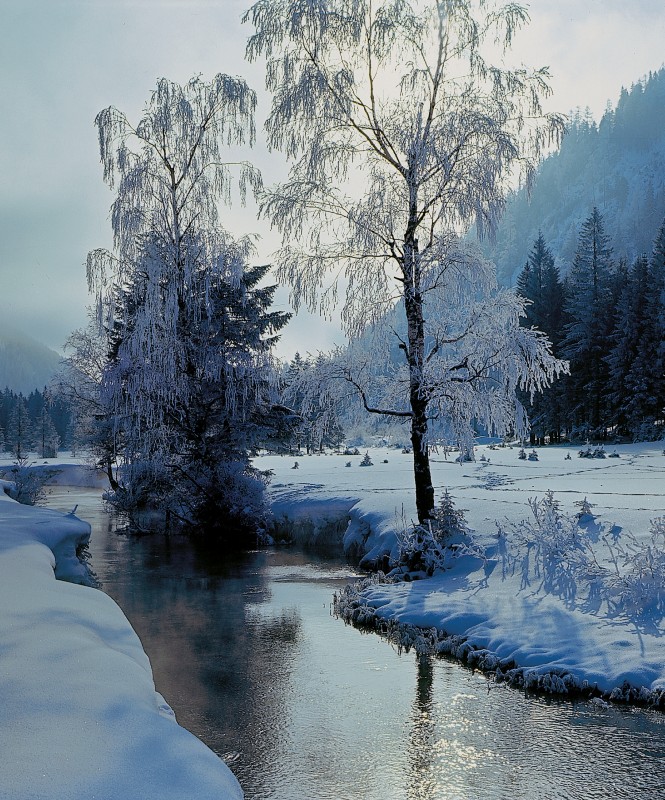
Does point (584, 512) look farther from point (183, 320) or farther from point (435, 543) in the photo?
point (183, 320)

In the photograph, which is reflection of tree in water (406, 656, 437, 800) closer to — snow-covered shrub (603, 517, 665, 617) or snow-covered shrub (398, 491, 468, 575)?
snow-covered shrub (603, 517, 665, 617)

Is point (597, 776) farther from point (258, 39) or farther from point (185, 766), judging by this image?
point (258, 39)

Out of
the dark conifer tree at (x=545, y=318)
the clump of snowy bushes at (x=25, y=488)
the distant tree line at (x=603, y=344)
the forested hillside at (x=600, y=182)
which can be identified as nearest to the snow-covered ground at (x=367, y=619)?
the clump of snowy bushes at (x=25, y=488)

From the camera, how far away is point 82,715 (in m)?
3.51

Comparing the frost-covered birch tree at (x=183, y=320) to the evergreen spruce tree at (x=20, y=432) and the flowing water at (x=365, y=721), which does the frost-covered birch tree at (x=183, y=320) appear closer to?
the flowing water at (x=365, y=721)

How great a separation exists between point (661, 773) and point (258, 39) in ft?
41.6

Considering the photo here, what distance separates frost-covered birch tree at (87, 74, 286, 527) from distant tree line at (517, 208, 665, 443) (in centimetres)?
2516

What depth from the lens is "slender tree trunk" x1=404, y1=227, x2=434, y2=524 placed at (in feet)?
39.9

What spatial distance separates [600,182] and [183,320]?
6914 inches

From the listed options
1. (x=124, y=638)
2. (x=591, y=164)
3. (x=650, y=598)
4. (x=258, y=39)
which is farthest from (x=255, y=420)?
(x=591, y=164)

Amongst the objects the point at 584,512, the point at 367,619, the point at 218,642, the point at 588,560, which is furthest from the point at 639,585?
the point at 218,642

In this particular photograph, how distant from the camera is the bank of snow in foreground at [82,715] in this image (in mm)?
2883

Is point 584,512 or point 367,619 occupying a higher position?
point 584,512

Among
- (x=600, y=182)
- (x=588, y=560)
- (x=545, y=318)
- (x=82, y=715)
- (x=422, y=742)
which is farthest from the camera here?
(x=600, y=182)
